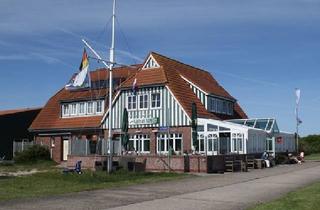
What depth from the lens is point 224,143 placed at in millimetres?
38125

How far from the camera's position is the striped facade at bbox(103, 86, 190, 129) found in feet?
132

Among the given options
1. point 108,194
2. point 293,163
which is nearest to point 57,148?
point 293,163

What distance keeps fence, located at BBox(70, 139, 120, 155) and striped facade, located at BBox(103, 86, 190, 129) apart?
11.8 feet

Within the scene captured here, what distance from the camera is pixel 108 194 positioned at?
1845 centimetres

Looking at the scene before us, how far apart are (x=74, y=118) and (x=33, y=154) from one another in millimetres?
5021

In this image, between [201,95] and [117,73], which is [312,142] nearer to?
[201,95]

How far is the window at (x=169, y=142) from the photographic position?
40.2m

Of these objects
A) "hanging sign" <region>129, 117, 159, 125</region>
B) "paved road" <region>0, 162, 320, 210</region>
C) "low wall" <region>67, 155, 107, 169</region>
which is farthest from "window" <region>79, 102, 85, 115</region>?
"paved road" <region>0, 162, 320, 210</region>

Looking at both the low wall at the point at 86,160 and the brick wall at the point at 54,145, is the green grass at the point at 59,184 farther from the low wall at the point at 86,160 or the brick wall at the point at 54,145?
the brick wall at the point at 54,145

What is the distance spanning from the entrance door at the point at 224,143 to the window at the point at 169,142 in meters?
3.46

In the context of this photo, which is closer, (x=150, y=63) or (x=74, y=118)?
(x=150, y=63)

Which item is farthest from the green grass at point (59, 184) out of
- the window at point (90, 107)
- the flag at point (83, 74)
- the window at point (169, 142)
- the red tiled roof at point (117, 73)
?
the red tiled roof at point (117, 73)

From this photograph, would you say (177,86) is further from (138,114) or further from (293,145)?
(293,145)

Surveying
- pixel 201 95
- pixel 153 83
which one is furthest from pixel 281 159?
pixel 153 83
